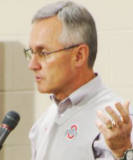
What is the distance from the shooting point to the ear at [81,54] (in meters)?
1.48

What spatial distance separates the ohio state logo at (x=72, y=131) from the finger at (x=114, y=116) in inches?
13.1

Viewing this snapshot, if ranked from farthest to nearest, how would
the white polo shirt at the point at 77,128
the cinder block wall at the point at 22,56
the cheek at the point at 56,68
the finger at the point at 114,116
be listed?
the cinder block wall at the point at 22,56 → the cheek at the point at 56,68 → the white polo shirt at the point at 77,128 → the finger at the point at 114,116

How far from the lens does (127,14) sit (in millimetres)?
2291

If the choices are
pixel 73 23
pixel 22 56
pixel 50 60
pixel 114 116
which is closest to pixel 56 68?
pixel 50 60

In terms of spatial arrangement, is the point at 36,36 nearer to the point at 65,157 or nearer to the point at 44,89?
the point at 44,89

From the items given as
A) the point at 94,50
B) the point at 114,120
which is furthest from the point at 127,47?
the point at 114,120

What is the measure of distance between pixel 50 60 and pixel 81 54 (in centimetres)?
11

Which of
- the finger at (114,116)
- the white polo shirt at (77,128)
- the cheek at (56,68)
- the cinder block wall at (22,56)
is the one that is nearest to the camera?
the finger at (114,116)

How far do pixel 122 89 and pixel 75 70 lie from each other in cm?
84

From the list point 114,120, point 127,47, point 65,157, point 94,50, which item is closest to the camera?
point 114,120

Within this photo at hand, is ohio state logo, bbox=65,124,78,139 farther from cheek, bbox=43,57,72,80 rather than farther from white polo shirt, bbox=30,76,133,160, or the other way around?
cheek, bbox=43,57,72,80

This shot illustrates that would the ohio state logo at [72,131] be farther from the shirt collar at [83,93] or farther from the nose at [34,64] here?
the nose at [34,64]

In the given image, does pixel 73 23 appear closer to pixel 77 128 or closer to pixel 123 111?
pixel 77 128

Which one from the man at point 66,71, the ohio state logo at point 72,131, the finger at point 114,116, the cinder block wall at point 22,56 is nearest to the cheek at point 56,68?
the man at point 66,71
